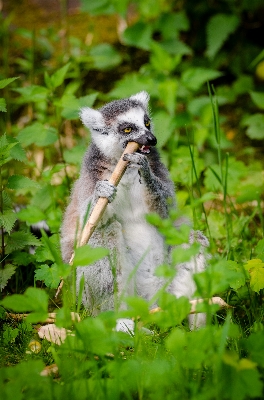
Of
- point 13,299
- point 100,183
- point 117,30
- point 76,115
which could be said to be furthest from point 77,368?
point 117,30

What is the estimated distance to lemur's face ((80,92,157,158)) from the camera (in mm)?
3508

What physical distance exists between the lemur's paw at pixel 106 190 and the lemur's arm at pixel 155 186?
8.2 inches

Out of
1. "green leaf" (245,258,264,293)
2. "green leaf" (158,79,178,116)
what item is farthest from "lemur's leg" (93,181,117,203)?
"green leaf" (158,79,178,116)

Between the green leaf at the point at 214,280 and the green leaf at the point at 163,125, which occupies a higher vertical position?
the green leaf at the point at 163,125

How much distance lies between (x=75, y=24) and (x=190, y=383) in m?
7.15

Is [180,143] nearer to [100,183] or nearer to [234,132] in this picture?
[234,132]

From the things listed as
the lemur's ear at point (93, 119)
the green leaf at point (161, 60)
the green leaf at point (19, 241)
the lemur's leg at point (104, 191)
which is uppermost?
the green leaf at point (161, 60)

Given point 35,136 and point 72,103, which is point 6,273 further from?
point 72,103

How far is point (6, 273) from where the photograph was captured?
3.69 meters

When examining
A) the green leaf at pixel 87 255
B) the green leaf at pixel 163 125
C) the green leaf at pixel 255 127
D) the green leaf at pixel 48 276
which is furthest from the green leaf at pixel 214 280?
the green leaf at pixel 255 127

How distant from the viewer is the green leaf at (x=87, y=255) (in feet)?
8.07

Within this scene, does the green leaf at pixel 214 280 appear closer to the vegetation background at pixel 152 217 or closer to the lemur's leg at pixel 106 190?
the vegetation background at pixel 152 217

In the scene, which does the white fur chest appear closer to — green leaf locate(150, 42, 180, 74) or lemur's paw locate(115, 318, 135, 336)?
lemur's paw locate(115, 318, 135, 336)

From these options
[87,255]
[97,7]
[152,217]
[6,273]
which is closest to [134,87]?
[97,7]
